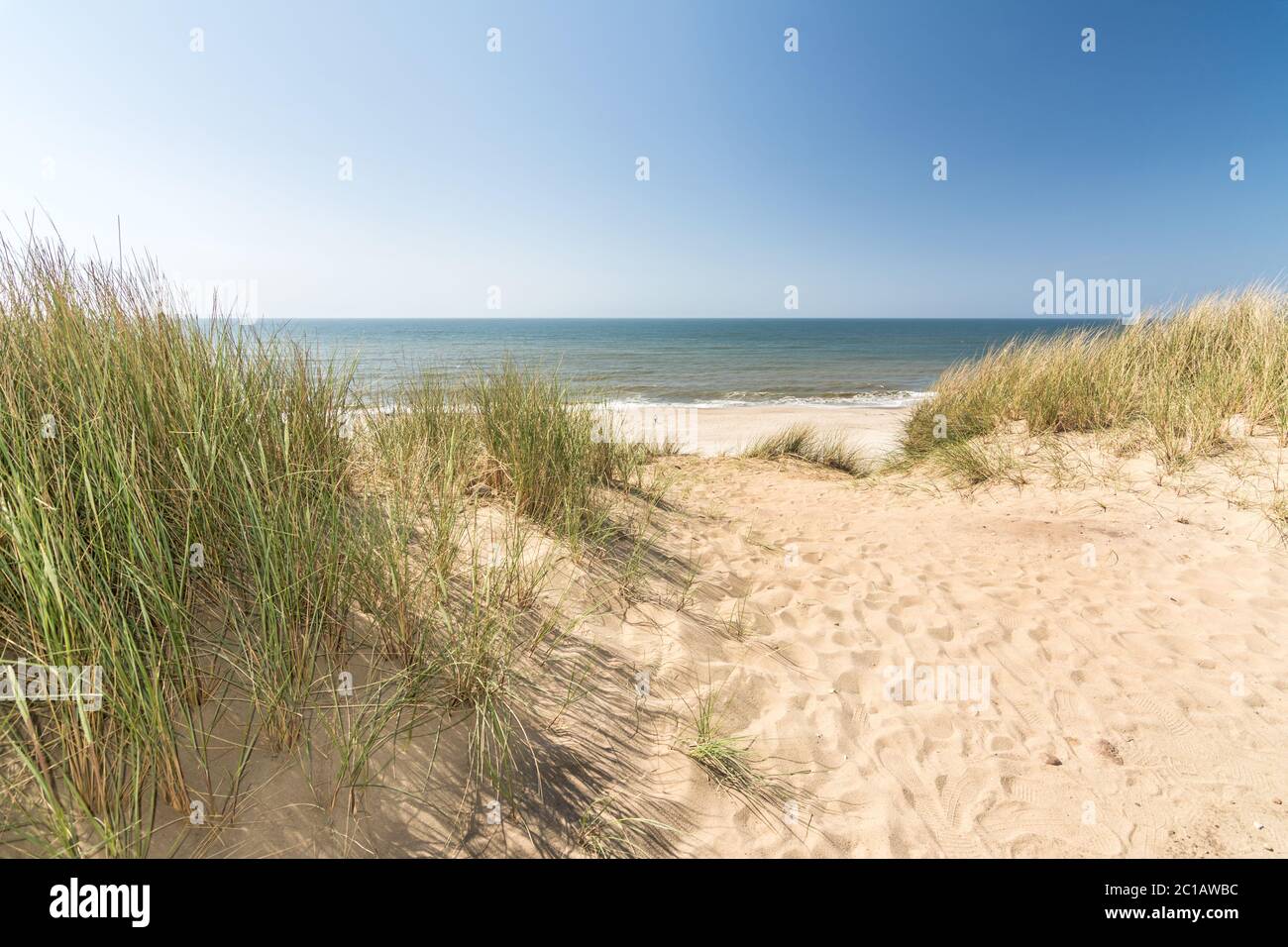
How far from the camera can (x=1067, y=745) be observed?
98.8 inches

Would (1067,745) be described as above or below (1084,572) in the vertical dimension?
below

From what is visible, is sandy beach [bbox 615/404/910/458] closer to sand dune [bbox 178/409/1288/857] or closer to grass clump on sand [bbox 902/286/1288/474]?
grass clump on sand [bbox 902/286/1288/474]

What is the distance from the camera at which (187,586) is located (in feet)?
6.81

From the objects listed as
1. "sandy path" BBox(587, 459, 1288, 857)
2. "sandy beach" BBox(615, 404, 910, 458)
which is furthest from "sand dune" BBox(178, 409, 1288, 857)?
"sandy beach" BBox(615, 404, 910, 458)

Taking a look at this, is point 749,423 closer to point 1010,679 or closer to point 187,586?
point 1010,679

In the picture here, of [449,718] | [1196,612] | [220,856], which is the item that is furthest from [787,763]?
[1196,612]

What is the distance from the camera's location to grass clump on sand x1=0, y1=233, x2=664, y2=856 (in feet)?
5.09

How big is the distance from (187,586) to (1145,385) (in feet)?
31.0

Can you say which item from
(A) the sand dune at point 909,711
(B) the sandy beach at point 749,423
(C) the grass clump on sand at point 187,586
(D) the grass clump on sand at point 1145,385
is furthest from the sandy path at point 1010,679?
(B) the sandy beach at point 749,423

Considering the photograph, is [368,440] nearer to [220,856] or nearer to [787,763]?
[220,856]

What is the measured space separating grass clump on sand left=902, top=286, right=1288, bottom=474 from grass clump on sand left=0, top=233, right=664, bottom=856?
6031 mm

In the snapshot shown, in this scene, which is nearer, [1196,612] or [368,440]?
[1196,612]

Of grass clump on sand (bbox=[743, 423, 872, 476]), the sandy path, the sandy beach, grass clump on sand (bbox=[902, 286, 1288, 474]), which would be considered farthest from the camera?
the sandy beach
